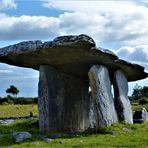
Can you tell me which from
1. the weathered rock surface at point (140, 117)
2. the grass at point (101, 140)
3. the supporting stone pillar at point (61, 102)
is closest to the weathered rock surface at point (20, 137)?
the grass at point (101, 140)

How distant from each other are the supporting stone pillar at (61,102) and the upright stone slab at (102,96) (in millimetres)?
2194

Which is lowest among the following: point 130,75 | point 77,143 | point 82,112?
point 77,143

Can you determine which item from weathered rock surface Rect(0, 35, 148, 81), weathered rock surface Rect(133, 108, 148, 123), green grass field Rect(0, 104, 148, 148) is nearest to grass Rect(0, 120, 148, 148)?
green grass field Rect(0, 104, 148, 148)

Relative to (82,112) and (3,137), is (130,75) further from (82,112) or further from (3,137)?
(3,137)

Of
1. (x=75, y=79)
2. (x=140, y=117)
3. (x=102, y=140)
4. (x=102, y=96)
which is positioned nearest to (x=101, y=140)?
(x=102, y=140)

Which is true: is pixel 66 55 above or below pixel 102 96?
above

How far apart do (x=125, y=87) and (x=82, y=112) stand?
273 centimetres

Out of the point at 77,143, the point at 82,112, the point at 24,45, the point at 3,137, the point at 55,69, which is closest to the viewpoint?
the point at 77,143

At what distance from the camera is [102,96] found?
73.6 feet

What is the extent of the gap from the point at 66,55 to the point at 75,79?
3.87 meters

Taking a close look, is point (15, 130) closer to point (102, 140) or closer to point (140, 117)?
point (140, 117)

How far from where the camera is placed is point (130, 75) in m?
26.8

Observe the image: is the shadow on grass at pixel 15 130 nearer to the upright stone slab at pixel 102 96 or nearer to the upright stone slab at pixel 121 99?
the upright stone slab at pixel 102 96

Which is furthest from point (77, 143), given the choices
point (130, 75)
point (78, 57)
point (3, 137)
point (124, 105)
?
point (130, 75)
